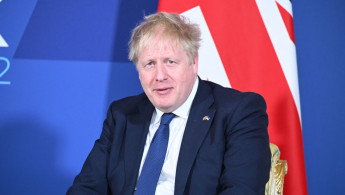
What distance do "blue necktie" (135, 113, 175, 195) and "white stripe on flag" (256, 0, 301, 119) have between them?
2.73 feet

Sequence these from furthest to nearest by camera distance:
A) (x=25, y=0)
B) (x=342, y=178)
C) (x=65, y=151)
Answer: (x=25, y=0)
(x=65, y=151)
(x=342, y=178)

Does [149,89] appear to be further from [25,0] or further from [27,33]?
[25,0]

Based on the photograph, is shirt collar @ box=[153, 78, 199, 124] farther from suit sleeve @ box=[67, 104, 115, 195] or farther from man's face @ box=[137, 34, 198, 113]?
suit sleeve @ box=[67, 104, 115, 195]

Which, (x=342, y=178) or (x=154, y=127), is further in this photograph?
(x=342, y=178)

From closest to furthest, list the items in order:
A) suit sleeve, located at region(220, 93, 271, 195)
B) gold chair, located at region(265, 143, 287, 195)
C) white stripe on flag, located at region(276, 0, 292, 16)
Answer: suit sleeve, located at region(220, 93, 271, 195), gold chair, located at region(265, 143, 287, 195), white stripe on flag, located at region(276, 0, 292, 16)

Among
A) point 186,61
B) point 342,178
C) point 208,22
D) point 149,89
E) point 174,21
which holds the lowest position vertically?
point 342,178

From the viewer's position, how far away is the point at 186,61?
157 cm

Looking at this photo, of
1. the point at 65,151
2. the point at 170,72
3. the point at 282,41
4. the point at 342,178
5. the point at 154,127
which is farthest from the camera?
the point at 65,151

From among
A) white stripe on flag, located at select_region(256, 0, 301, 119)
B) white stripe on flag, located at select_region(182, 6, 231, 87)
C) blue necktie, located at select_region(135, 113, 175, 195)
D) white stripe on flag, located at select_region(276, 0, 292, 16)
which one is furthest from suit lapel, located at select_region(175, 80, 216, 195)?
white stripe on flag, located at select_region(276, 0, 292, 16)

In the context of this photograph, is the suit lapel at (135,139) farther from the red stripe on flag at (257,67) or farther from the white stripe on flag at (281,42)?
the white stripe on flag at (281,42)

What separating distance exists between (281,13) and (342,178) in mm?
1139

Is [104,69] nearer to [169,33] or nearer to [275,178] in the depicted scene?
[169,33]

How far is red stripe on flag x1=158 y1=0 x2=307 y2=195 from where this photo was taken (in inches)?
77.8

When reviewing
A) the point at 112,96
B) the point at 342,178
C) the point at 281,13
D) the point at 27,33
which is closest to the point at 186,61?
the point at 281,13
